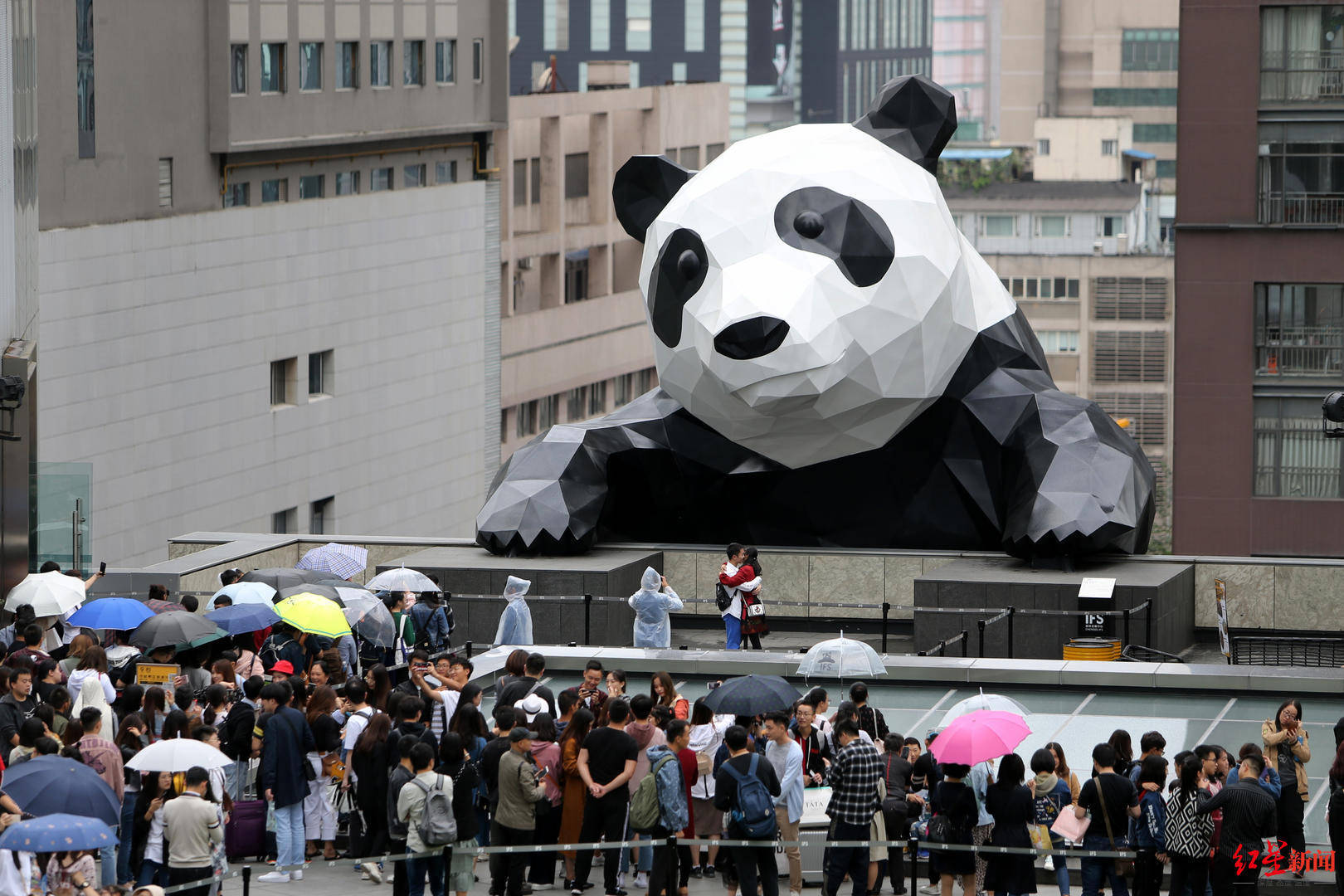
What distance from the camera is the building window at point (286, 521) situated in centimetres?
5141

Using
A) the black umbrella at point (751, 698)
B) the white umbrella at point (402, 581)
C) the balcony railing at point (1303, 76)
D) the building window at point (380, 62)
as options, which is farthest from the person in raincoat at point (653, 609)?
the building window at point (380, 62)

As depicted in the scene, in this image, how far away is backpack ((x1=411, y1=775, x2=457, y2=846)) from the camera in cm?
1380

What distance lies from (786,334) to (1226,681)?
16.3 feet

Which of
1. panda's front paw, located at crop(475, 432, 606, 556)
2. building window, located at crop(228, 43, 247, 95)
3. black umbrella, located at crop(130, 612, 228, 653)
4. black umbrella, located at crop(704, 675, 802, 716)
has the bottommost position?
black umbrella, located at crop(704, 675, 802, 716)

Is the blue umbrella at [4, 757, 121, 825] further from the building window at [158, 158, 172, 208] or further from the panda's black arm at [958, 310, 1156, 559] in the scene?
the building window at [158, 158, 172, 208]

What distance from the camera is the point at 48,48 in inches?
1610

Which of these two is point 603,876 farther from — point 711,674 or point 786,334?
point 786,334

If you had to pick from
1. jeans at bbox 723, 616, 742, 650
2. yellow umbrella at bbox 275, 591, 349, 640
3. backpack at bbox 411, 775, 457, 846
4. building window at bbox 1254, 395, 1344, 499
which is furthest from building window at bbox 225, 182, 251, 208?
backpack at bbox 411, 775, 457, 846

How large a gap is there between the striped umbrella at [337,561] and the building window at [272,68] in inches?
1157

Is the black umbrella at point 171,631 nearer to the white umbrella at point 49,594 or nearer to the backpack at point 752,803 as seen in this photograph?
the white umbrella at point 49,594

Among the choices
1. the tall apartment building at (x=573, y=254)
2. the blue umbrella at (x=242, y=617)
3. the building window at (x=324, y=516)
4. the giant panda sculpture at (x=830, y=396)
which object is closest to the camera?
the blue umbrella at (x=242, y=617)

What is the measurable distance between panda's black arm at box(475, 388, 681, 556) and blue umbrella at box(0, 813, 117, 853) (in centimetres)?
1144

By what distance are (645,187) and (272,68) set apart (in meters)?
29.5

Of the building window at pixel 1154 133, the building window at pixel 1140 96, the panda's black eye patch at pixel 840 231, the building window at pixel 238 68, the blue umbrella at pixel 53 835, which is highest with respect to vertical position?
the building window at pixel 1140 96
